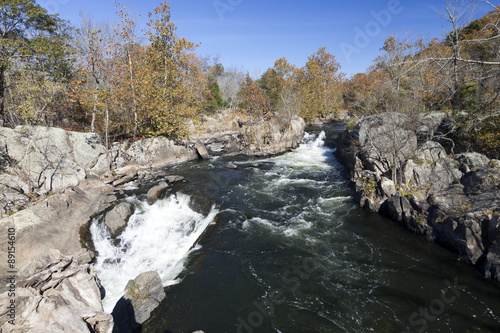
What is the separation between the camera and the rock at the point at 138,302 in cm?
764

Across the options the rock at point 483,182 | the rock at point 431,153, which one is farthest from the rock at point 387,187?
the rock at point 483,182

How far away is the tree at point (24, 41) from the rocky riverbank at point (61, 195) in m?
5.98

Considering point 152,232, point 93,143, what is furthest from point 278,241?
point 93,143

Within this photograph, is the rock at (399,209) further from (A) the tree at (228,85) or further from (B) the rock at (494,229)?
(A) the tree at (228,85)

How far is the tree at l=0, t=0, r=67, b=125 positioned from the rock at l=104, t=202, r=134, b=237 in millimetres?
14369

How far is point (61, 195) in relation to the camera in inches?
518

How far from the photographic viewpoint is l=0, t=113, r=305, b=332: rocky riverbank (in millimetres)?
7129

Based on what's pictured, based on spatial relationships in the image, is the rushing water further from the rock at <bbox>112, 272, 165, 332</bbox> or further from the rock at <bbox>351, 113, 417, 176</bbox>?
the rock at <bbox>351, 113, 417, 176</bbox>

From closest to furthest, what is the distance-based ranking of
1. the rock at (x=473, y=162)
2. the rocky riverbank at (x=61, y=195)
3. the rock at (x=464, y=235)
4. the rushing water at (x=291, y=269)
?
the rocky riverbank at (x=61, y=195) → the rushing water at (x=291, y=269) → the rock at (x=464, y=235) → the rock at (x=473, y=162)

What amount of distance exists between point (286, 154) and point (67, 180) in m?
22.0

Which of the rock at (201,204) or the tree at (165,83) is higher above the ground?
the tree at (165,83)

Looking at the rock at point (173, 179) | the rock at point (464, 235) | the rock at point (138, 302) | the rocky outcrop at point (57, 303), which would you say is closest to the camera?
the rocky outcrop at point (57, 303)

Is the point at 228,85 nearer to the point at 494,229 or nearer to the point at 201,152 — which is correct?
the point at 201,152

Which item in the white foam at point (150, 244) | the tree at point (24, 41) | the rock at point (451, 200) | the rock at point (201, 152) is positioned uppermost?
the tree at point (24, 41)
